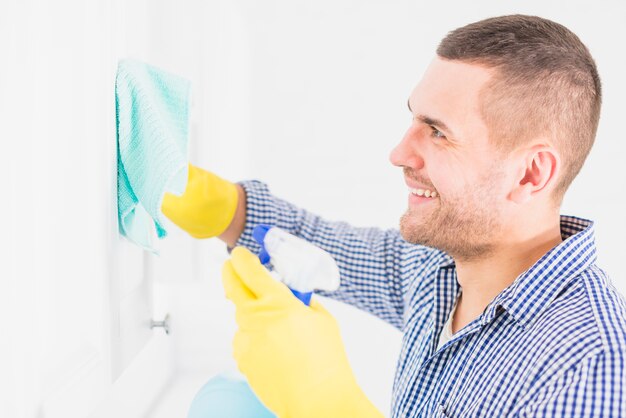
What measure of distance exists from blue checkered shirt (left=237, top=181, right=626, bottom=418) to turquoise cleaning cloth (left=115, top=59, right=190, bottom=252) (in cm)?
38

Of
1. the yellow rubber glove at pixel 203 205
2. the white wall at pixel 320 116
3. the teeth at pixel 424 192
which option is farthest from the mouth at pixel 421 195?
the white wall at pixel 320 116

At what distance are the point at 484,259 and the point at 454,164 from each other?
7.0 inches

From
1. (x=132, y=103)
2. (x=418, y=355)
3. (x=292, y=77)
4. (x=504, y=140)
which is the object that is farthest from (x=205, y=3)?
(x=418, y=355)

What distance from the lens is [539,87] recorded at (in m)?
1.00

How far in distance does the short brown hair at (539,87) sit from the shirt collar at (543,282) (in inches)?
5.0

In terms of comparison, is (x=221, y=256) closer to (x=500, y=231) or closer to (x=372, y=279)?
(x=372, y=279)

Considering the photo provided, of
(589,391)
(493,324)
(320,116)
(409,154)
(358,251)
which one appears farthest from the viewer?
(320,116)

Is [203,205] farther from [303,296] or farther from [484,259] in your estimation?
[484,259]

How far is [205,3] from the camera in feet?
5.10

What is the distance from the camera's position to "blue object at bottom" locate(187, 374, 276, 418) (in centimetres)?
109

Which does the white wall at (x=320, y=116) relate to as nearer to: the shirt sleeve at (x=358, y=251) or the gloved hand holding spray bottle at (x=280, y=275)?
the shirt sleeve at (x=358, y=251)

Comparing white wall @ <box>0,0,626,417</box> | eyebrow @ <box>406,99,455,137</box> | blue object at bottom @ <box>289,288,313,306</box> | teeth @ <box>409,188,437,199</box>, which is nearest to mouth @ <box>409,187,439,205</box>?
teeth @ <box>409,188,437,199</box>

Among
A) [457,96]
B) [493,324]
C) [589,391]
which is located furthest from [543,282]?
[457,96]

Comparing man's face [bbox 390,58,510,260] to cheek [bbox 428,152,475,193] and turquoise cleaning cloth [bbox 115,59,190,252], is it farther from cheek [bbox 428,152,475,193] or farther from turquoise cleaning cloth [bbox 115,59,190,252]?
turquoise cleaning cloth [bbox 115,59,190,252]
